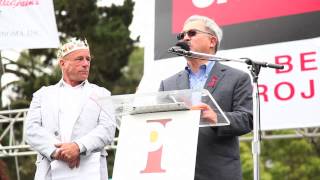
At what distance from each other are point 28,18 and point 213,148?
11.9ft

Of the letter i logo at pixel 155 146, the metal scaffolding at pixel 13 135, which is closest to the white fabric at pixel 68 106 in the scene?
the letter i logo at pixel 155 146

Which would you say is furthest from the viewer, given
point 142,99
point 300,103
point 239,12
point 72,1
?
point 72,1

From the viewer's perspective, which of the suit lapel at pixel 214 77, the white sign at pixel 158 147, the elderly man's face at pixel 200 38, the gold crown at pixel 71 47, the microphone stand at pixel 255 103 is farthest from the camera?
the gold crown at pixel 71 47

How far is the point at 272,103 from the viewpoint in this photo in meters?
6.05

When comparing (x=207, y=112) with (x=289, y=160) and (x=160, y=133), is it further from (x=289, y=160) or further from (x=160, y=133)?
(x=289, y=160)

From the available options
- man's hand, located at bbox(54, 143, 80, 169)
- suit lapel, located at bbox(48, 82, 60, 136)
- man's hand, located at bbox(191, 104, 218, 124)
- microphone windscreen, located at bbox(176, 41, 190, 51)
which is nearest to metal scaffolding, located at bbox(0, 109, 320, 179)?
suit lapel, located at bbox(48, 82, 60, 136)

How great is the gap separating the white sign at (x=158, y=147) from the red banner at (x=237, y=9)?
327 cm

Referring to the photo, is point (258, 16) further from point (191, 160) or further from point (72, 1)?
point (72, 1)

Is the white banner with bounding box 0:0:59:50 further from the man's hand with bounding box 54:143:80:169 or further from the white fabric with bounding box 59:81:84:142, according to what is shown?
the man's hand with bounding box 54:143:80:169

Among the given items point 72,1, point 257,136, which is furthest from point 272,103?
point 72,1

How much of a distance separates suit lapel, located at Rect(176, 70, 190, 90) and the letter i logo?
704 mm

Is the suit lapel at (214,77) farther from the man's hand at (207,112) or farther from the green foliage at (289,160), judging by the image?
the green foliage at (289,160)

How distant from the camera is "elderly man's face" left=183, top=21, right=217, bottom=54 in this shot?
3934 mm

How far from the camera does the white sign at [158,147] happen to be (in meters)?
3.11
